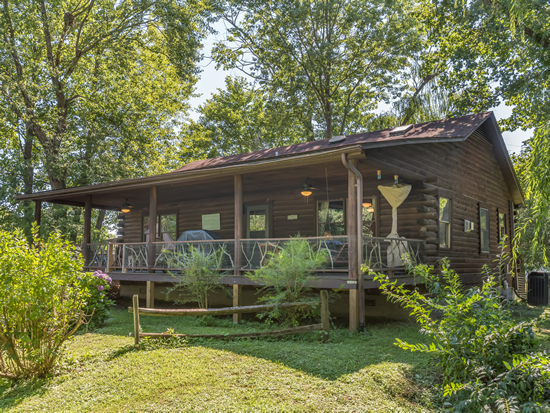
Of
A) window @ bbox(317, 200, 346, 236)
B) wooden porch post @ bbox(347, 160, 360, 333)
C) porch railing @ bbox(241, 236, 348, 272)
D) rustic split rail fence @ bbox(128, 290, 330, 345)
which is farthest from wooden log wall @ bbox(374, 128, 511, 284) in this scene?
rustic split rail fence @ bbox(128, 290, 330, 345)

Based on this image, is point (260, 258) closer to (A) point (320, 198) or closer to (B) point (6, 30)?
(A) point (320, 198)

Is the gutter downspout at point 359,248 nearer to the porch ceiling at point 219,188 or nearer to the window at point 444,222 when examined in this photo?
the porch ceiling at point 219,188

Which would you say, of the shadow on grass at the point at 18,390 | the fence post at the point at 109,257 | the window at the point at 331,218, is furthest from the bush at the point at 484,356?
the fence post at the point at 109,257

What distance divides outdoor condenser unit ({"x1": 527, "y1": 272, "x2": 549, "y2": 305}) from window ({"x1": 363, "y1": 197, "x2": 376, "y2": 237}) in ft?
26.2

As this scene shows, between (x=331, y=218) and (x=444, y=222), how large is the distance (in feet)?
10.6

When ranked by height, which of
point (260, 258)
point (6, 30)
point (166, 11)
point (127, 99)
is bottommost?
point (260, 258)

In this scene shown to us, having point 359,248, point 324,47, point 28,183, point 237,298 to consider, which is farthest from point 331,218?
point 28,183

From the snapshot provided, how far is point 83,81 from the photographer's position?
23109mm

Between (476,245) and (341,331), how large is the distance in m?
7.91

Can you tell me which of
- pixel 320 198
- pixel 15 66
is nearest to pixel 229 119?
pixel 15 66

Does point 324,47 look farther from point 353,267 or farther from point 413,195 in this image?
point 353,267

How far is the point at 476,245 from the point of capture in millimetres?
14141

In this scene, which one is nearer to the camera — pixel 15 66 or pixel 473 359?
pixel 473 359

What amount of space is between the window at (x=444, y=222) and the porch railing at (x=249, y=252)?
4.39ft
